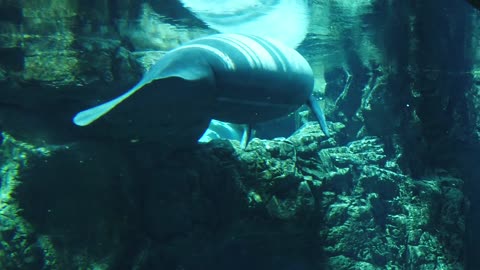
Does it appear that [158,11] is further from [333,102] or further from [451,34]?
[451,34]

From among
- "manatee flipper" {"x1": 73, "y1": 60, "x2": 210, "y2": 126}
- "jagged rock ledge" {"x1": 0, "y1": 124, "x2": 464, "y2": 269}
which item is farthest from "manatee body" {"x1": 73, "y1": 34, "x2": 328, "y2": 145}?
"jagged rock ledge" {"x1": 0, "y1": 124, "x2": 464, "y2": 269}

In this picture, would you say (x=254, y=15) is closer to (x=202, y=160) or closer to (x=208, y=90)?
(x=202, y=160)

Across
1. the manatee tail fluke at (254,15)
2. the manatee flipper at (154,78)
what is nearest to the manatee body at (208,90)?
the manatee flipper at (154,78)

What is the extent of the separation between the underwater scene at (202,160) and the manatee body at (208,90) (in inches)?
1.1

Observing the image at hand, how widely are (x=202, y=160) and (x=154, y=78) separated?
267 cm

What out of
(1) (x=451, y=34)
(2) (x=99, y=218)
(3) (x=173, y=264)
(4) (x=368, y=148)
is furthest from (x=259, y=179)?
(1) (x=451, y=34)

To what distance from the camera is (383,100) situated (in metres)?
9.59

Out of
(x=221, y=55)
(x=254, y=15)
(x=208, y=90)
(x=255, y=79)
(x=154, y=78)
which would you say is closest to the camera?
(x=154, y=78)

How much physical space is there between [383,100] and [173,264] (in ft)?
19.0

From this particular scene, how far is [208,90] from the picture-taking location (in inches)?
181

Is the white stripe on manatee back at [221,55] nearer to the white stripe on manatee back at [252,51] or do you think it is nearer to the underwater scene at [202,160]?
the underwater scene at [202,160]

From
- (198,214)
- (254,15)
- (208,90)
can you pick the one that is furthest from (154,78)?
(254,15)

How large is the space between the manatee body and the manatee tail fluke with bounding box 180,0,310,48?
406cm

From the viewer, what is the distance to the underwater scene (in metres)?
5.54
